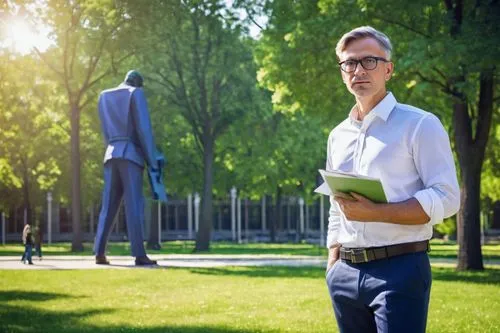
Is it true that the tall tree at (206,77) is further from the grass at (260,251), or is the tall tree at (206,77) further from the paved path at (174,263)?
the paved path at (174,263)

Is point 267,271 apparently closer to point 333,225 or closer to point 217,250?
→ point 333,225

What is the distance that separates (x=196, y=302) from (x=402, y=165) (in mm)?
9783

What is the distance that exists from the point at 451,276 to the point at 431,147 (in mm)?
15685

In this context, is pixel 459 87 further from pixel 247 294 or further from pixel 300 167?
pixel 300 167

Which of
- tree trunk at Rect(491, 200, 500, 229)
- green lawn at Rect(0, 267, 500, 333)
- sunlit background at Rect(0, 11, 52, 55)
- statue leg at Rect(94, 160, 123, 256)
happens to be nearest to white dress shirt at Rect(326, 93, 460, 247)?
green lawn at Rect(0, 267, 500, 333)

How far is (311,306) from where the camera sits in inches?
513

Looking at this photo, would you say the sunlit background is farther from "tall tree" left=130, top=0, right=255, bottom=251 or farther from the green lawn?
the green lawn

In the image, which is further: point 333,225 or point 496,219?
point 496,219

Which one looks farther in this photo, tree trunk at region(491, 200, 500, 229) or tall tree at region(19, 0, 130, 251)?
tree trunk at region(491, 200, 500, 229)

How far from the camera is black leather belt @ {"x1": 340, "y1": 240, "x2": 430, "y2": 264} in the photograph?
4.23 m

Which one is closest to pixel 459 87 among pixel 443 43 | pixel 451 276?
pixel 443 43

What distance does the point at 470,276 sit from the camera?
1933 centimetres

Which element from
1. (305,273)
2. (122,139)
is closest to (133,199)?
(122,139)

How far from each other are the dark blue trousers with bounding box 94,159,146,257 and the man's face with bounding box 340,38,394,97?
671 inches
